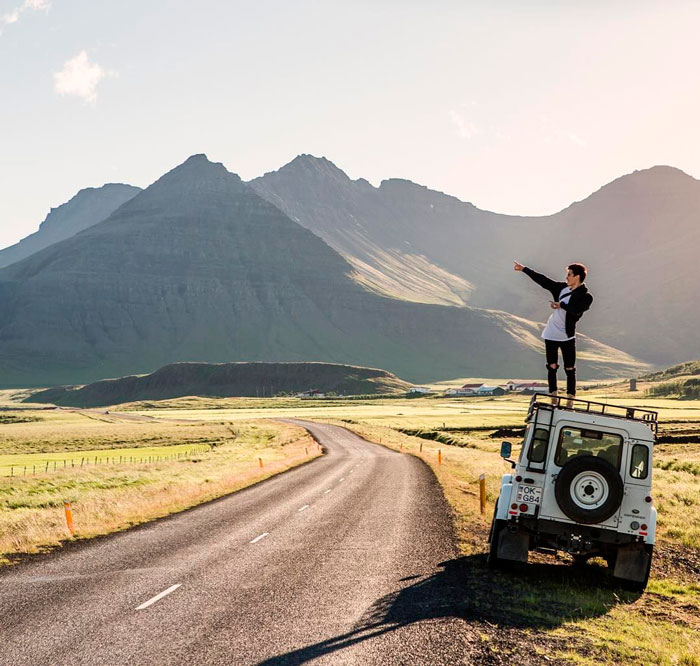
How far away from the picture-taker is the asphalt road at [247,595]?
993cm

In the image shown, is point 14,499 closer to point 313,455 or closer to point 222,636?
point 222,636

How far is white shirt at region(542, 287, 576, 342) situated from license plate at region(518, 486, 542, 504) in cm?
308

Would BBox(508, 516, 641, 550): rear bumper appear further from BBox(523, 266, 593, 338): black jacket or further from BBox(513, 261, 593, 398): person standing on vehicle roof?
BBox(523, 266, 593, 338): black jacket

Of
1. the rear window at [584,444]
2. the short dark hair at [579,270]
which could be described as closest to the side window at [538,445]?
the rear window at [584,444]

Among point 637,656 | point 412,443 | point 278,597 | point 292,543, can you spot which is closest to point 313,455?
point 412,443

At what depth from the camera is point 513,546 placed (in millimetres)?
14336

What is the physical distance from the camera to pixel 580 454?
13.9 metres

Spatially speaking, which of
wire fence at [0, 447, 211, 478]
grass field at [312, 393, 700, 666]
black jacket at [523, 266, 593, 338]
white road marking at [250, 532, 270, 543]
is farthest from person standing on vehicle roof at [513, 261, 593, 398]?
wire fence at [0, 447, 211, 478]

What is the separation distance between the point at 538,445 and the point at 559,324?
103 inches

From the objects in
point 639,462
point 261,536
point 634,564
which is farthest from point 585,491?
point 261,536

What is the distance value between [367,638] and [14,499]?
85.3ft

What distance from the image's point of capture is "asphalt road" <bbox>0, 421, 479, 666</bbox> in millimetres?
9930

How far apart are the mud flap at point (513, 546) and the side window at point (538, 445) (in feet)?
5.26

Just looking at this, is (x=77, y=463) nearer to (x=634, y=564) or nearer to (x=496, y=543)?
(x=496, y=543)
